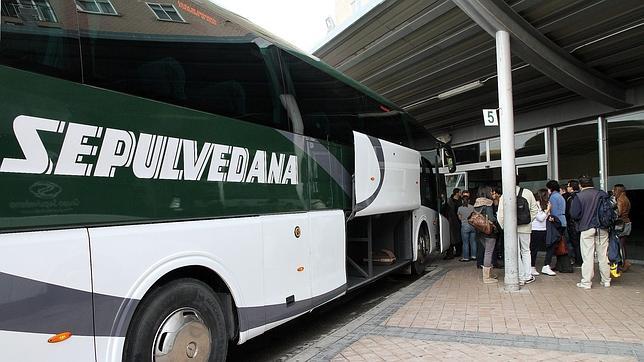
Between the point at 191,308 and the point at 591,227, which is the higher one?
the point at 591,227

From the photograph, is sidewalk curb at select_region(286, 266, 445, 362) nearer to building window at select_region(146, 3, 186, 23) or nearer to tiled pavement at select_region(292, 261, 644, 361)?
tiled pavement at select_region(292, 261, 644, 361)

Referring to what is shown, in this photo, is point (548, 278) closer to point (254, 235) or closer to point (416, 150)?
point (416, 150)

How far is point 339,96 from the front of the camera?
601 cm

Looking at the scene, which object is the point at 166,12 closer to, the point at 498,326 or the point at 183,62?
the point at 183,62

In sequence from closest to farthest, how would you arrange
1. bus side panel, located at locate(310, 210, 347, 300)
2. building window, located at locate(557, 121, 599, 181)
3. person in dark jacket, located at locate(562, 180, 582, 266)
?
bus side panel, located at locate(310, 210, 347, 300), person in dark jacket, located at locate(562, 180, 582, 266), building window, located at locate(557, 121, 599, 181)

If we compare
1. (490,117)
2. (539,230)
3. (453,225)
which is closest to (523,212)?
(539,230)

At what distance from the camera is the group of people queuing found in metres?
7.11

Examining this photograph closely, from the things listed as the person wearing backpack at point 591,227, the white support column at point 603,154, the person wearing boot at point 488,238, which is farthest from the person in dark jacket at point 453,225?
the person wearing backpack at point 591,227

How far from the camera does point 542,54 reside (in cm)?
845

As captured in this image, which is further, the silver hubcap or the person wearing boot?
the person wearing boot

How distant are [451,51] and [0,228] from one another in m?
9.12

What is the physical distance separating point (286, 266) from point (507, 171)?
180 inches

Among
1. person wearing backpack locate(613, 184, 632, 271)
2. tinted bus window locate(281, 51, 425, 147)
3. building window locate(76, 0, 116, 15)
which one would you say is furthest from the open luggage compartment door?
person wearing backpack locate(613, 184, 632, 271)

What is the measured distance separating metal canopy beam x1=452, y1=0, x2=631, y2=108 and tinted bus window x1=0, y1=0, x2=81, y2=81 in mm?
5895
